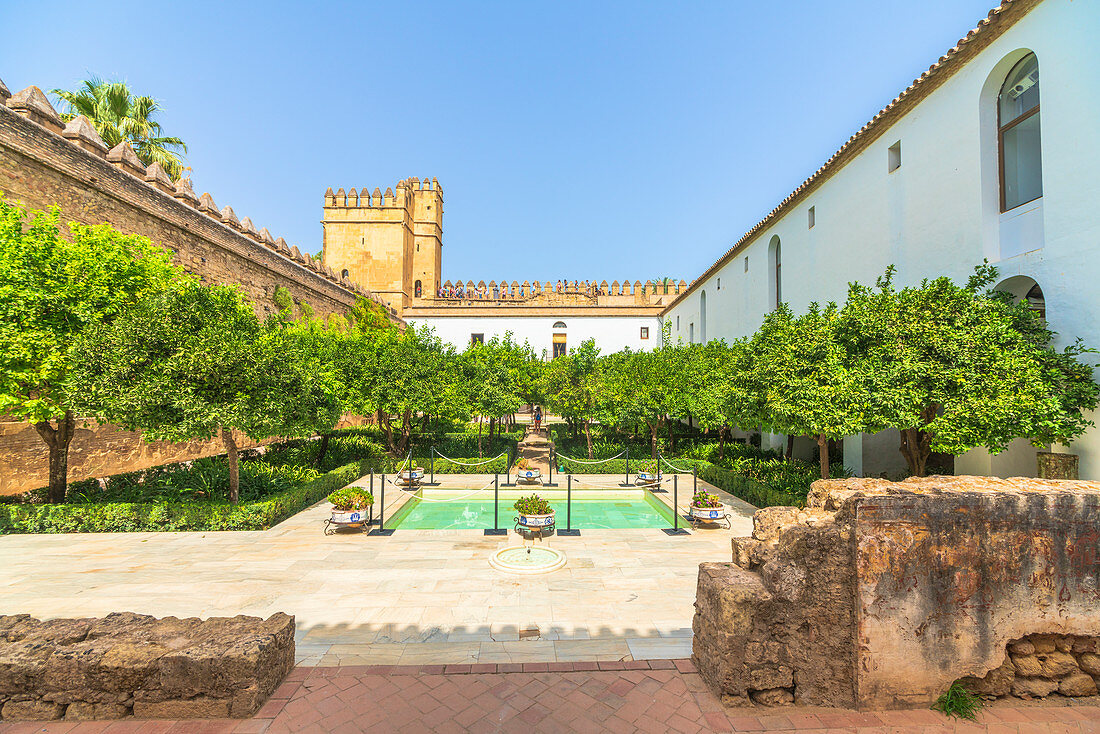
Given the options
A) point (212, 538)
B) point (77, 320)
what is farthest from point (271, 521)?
point (77, 320)

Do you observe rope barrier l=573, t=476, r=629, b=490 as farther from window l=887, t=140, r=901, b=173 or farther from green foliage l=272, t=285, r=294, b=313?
green foliage l=272, t=285, r=294, b=313

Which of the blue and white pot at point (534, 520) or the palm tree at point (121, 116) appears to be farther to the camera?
the palm tree at point (121, 116)

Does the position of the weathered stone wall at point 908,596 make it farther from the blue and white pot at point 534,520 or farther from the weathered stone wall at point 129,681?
the blue and white pot at point 534,520

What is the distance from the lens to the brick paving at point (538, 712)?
389 centimetres

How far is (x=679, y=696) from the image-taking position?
4.36 metres

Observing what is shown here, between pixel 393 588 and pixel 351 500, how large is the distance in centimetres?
351

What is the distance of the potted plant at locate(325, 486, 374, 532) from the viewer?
9.86 metres

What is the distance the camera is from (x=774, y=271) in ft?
66.1

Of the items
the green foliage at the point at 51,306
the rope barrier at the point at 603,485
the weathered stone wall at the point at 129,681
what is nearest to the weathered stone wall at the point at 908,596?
the weathered stone wall at the point at 129,681

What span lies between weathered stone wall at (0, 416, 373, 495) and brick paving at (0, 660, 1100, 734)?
1081 centimetres

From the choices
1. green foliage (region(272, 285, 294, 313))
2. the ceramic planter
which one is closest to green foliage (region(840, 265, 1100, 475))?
the ceramic planter

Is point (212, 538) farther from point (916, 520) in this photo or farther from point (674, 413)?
point (674, 413)

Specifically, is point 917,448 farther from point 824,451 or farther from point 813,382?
point 813,382

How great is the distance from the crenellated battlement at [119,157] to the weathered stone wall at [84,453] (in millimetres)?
6418
